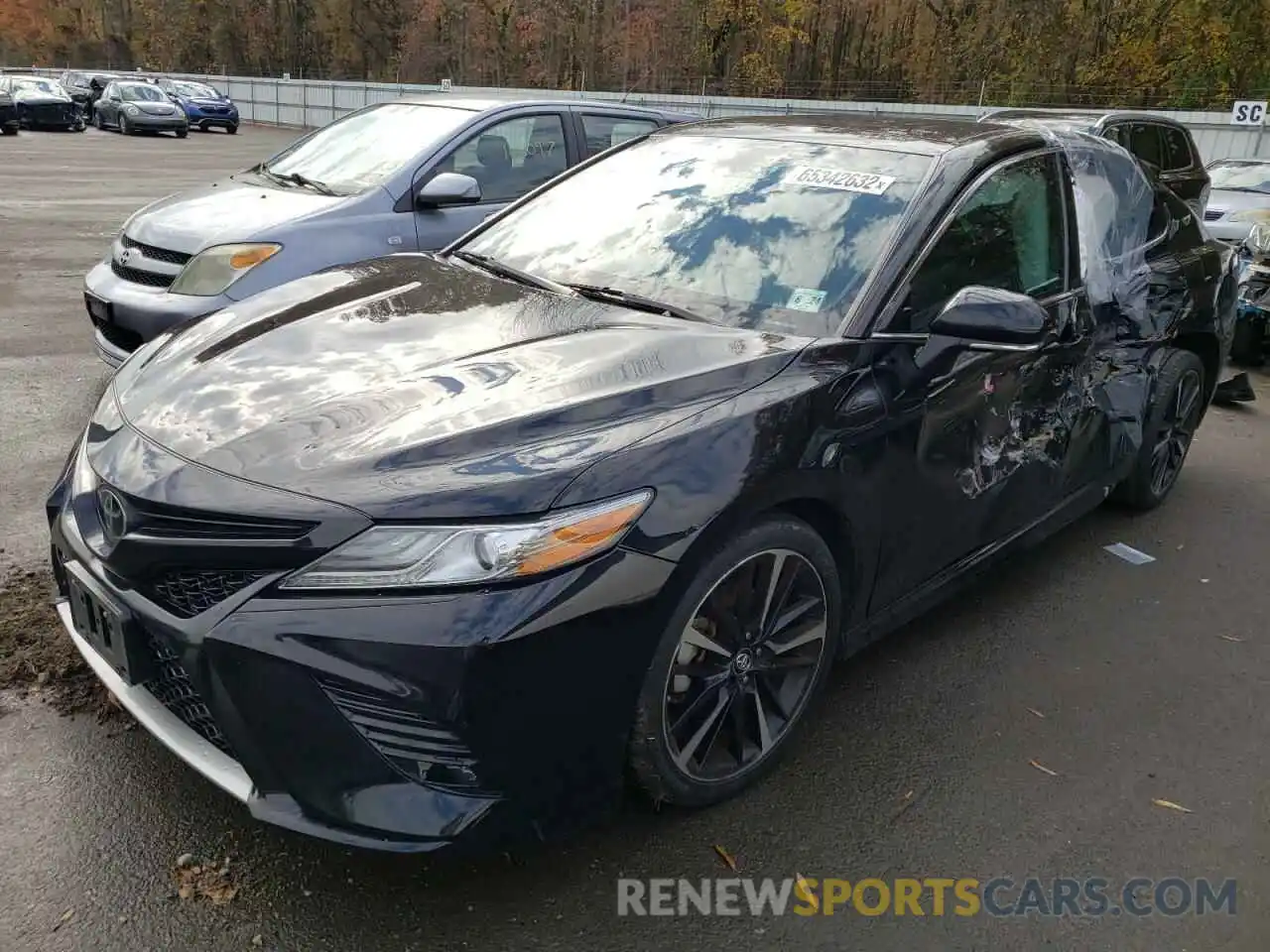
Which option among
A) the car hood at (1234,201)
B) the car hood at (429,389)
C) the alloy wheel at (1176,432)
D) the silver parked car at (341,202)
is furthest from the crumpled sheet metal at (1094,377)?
A: the car hood at (1234,201)

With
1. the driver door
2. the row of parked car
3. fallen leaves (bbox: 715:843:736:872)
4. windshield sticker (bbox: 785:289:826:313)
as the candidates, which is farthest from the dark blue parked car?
fallen leaves (bbox: 715:843:736:872)

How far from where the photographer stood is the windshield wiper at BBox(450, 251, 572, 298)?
10.9ft

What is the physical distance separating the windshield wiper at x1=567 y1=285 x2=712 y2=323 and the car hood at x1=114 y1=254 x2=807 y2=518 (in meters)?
0.06

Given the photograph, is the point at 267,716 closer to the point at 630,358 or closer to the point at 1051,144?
the point at 630,358

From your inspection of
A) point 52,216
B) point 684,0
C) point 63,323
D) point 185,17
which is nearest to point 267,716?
point 63,323

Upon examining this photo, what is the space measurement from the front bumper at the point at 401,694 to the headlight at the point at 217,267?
3.25 meters

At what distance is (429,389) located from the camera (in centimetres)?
253

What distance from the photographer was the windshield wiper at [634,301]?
9.91 ft

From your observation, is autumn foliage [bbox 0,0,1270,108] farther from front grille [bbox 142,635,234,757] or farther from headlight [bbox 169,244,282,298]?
front grille [bbox 142,635,234,757]

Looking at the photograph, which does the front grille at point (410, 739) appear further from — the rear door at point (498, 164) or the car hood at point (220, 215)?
the rear door at point (498, 164)

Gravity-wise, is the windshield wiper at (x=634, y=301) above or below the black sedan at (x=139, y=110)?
below

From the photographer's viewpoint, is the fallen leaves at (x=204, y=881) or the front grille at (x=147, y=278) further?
the front grille at (x=147, y=278)

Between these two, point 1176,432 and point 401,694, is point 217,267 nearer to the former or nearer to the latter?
point 401,694

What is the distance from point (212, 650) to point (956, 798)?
1966mm
